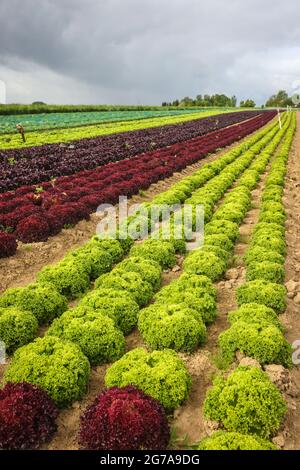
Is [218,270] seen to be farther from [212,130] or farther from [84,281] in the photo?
[212,130]

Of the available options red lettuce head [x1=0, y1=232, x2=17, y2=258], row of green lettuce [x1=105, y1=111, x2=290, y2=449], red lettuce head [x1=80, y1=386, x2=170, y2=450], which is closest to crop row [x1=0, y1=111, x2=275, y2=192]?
red lettuce head [x1=0, y1=232, x2=17, y2=258]

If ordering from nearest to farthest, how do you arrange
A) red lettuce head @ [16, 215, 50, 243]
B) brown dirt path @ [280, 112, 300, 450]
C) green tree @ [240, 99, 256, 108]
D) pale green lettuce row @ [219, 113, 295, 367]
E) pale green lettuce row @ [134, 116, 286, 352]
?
brown dirt path @ [280, 112, 300, 450]
pale green lettuce row @ [219, 113, 295, 367]
pale green lettuce row @ [134, 116, 286, 352]
red lettuce head @ [16, 215, 50, 243]
green tree @ [240, 99, 256, 108]

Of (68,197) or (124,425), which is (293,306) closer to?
(124,425)

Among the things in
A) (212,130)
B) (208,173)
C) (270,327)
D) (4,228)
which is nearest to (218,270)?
(270,327)

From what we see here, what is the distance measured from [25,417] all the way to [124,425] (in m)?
1.24

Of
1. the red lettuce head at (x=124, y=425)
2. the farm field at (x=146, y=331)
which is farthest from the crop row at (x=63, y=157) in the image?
the red lettuce head at (x=124, y=425)

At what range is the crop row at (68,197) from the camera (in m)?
12.5

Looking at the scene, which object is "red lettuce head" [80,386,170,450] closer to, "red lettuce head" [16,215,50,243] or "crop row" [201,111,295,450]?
"crop row" [201,111,295,450]

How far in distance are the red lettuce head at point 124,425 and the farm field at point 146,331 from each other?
0.01 metres

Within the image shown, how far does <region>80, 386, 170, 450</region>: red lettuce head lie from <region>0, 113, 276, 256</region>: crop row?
684 centimetres

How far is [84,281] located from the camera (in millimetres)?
9484

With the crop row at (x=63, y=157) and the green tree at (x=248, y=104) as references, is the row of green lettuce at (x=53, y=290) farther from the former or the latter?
the green tree at (x=248, y=104)

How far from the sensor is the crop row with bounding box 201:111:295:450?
217 inches

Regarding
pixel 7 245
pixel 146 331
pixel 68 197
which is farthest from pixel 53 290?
pixel 68 197
